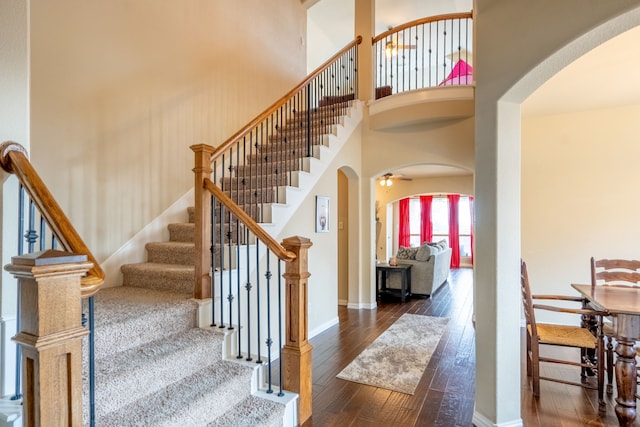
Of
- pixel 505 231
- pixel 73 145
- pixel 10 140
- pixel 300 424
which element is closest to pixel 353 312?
pixel 300 424

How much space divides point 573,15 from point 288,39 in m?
4.96

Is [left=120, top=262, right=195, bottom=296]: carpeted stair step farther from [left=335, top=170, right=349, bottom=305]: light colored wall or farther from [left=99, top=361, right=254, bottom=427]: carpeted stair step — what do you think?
[left=335, top=170, right=349, bottom=305]: light colored wall

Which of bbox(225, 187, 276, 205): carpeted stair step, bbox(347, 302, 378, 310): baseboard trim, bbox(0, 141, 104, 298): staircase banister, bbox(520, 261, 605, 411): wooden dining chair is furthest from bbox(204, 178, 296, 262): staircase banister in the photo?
bbox(347, 302, 378, 310): baseboard trim

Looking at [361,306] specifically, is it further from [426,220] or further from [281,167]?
[426,220]

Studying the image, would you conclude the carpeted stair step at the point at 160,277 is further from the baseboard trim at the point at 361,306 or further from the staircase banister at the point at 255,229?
the baseboard trim at the point at 361,306

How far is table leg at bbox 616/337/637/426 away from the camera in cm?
234

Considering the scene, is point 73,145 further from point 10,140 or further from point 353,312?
point 353,312

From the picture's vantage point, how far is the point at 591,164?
4.30m

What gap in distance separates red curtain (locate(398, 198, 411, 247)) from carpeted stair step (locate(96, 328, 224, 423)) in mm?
9760

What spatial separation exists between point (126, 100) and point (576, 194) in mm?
5305

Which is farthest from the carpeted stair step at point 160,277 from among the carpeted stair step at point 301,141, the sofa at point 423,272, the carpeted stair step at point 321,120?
the sofa at point 423,272

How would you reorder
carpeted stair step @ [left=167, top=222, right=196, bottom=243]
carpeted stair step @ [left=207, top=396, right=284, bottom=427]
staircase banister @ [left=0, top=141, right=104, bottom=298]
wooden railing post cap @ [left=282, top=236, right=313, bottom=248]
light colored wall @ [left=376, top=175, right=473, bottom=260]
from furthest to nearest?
1. light colored wall @ [left=376, top=175, right=473, bottom=260]
2. carpeted stair step @ [left=167, top=222, right=196, bottom=243]
3. wooden railing post cap @ [left=282, top=236, right=313, bottom=248]
4. carpeted stair step @ [left=207, top=396, right=284, bottom=427]
5. staircase banister @ [left=0, top=141, right=104, bottom=298]

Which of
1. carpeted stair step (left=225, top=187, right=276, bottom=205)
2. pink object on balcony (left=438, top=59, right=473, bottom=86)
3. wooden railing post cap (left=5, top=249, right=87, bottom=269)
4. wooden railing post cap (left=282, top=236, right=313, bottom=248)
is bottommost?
wooden railing post cap (left=282, top=236, right=313, bottom=248)

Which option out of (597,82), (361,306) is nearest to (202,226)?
(361,306)
